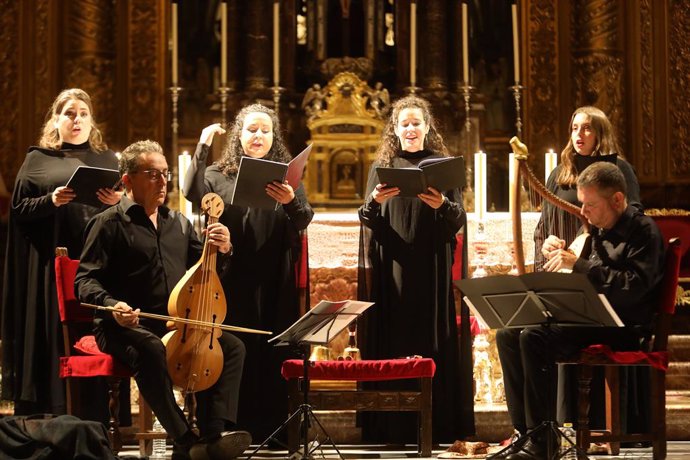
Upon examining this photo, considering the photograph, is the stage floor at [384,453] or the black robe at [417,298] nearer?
the stage floor at [384,453]

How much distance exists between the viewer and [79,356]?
5.52 meters

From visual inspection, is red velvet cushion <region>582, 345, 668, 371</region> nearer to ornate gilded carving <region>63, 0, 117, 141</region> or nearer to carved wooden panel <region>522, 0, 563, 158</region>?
carved wooden panel <region>522, 0, 563, 158</region>

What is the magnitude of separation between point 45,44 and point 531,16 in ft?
12.4

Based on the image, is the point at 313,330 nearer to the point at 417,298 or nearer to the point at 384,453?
the point at 384,453

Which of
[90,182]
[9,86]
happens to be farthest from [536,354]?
[9,86]

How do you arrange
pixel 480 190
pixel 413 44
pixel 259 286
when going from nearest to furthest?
pixel 259 286
pixel 480 190
pixel 413 44

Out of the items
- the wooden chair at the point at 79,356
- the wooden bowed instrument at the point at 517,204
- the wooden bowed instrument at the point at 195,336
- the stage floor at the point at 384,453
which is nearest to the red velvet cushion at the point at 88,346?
the wooden chair at the point at 79,356

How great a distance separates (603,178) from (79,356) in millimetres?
2437

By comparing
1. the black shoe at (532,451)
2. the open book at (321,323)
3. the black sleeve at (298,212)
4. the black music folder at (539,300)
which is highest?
the black sleeve at (298,212)

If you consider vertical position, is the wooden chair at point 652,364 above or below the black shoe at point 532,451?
above

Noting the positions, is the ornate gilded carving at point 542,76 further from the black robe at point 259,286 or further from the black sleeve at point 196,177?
the black sleeve at point 196,177

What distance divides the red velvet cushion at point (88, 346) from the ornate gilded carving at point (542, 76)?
16.1ft

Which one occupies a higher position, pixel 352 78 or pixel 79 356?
pixel 352 78

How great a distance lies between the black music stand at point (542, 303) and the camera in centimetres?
492
